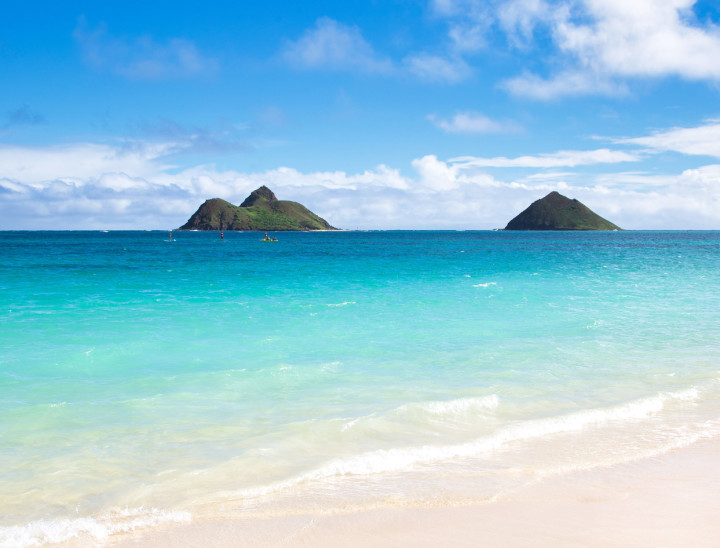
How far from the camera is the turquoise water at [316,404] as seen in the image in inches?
247

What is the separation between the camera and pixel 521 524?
5359 mm

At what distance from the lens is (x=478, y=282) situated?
35.2m

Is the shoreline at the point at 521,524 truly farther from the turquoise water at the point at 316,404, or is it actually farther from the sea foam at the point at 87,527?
the turquoise water at the point at 316,404

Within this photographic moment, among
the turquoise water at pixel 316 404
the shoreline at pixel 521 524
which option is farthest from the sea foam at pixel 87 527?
the shoreline at pixel 521 524

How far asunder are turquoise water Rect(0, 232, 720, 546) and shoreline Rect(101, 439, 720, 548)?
28cm

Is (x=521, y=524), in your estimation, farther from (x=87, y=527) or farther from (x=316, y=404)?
(x=316, y=404)

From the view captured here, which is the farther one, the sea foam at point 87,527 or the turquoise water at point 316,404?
the turquoise water at point 316,404

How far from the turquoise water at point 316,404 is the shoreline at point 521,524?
280 millimetres

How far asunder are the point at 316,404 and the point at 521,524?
511 centimetres

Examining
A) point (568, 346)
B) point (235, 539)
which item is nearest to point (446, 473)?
point (235, 539)

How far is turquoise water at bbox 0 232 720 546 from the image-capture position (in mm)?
6266

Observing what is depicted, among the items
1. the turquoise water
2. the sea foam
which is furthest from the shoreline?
the turquoise water

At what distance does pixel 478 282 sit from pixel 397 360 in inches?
913

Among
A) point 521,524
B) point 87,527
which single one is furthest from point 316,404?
point 521,524
